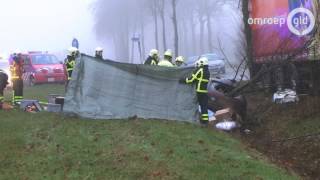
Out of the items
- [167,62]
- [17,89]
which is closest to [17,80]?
[17,89]

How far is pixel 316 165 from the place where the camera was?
12.7 metres

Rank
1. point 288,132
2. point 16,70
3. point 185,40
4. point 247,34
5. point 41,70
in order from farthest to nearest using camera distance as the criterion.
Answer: point 185,40 → point 41,70 → point 247,34 → point 16,70 → point 288,132

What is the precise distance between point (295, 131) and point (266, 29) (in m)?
5.85

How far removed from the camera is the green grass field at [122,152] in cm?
1043

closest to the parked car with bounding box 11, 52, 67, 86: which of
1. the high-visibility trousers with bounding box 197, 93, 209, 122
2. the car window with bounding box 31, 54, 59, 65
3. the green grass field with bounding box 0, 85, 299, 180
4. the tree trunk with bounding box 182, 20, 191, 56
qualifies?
the car window with bounding box 31, 54, 59, 65

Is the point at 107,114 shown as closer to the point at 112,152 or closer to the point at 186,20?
the point at 112,152

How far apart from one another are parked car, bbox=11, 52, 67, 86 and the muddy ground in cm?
1261

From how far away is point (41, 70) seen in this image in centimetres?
3028

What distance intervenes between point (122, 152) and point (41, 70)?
19517 mm

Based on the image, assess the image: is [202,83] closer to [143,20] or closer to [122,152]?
[122,152]

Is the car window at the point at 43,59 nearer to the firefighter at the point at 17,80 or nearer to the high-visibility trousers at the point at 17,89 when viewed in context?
the firefighter at the point at 17,80

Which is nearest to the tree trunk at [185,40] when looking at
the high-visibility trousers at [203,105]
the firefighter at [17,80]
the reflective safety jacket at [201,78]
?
the firefighter at [17,80]

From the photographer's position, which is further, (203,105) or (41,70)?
(41,70)

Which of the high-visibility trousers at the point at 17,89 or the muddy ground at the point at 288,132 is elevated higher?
the high-visibility trousers at the point at 17,89
